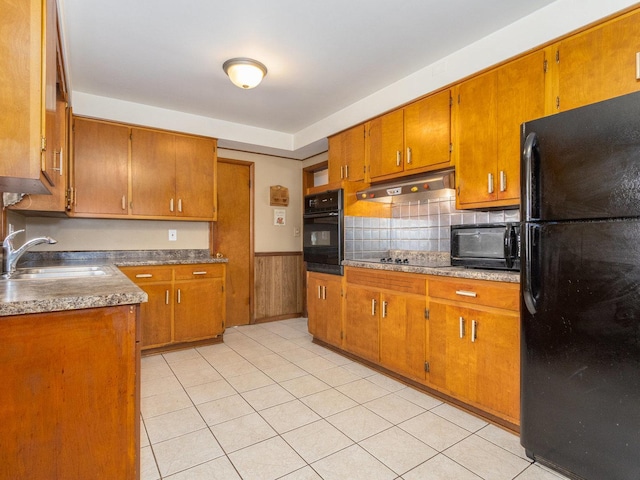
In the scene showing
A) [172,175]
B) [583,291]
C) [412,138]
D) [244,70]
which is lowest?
[583,291]

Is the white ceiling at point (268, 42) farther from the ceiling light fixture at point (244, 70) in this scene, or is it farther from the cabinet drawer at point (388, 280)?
the cabinet drawer at point (388, 280)

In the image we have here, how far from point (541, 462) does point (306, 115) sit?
3415mm

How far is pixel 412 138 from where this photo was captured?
2.85 metres

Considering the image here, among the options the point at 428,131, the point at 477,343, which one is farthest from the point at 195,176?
the point at 477,343

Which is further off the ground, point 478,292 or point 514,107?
point 514,107

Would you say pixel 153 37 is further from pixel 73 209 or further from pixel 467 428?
pixel 467 428

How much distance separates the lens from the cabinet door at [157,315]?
329 centimetres

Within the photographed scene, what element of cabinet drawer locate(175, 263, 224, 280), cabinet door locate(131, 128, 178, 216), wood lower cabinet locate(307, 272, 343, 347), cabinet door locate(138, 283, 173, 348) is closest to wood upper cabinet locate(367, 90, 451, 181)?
wood lower cabinet locate(307, 272, 343, 347)

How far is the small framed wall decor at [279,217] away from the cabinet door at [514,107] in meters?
2.98

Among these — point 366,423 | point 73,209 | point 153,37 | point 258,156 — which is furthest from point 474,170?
point 73,209

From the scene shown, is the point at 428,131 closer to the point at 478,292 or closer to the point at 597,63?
the point at 597,63

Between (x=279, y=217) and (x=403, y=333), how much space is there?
2.63 meters

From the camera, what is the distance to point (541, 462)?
166 centimetres

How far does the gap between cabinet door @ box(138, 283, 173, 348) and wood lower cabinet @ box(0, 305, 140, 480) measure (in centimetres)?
226
